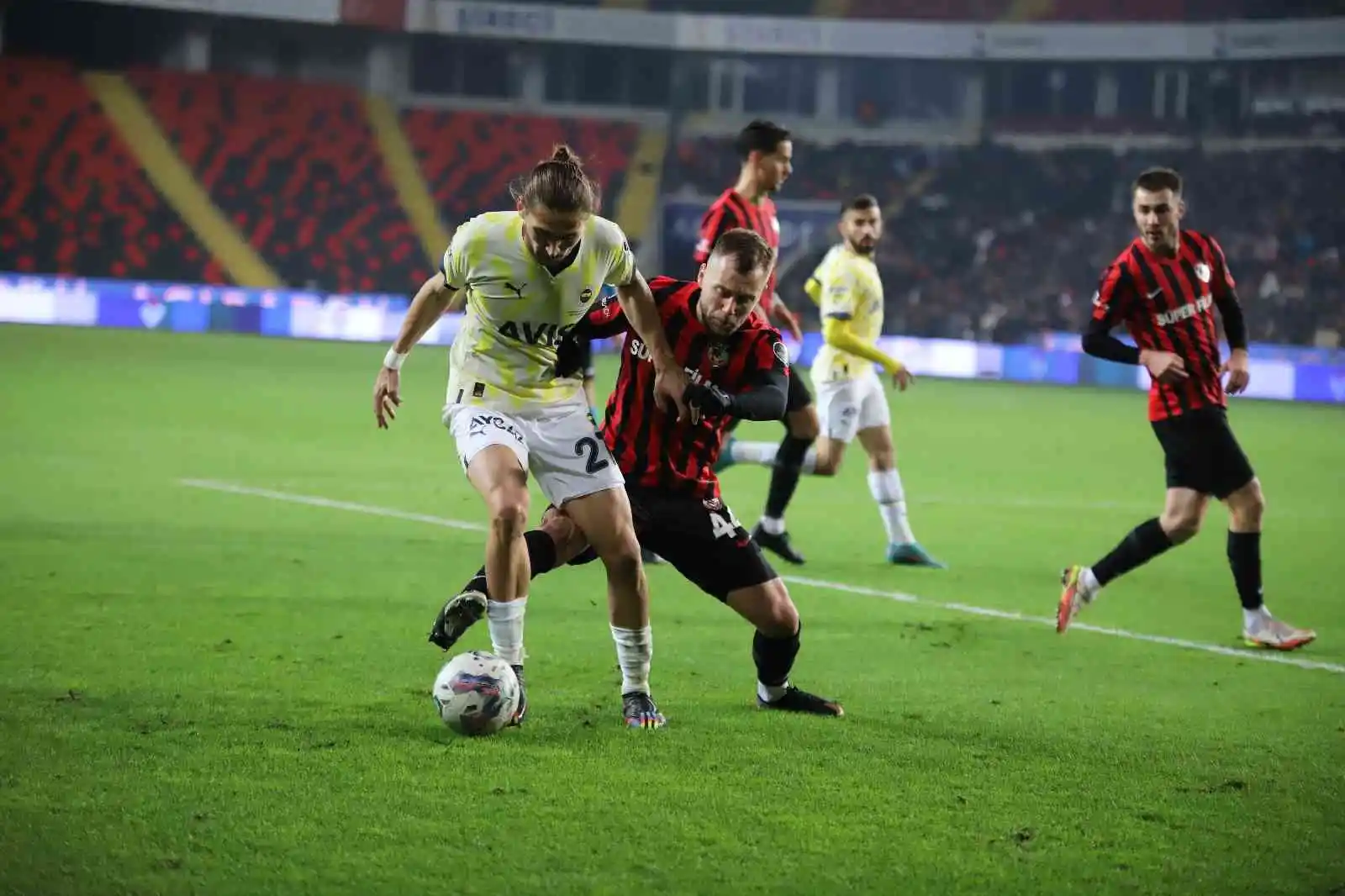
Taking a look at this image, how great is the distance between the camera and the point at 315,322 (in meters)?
34.9

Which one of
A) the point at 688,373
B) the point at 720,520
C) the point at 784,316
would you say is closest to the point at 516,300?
the point at 688,373

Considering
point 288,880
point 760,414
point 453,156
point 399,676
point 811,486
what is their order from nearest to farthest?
point 288,880, point 760,414, point 399,676, point 811,486, point 453,156

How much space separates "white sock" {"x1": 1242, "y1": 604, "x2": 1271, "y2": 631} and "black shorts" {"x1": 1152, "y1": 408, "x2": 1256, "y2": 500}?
0.57 meters

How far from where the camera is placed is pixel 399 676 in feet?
20.8

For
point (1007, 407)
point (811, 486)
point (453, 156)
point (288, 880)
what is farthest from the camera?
point (453, 156)

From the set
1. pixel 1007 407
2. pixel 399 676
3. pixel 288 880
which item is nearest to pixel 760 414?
pixel 399 676

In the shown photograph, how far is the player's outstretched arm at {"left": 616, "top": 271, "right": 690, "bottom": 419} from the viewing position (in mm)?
5648

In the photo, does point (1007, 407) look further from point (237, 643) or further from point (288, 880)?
point (288, 880)

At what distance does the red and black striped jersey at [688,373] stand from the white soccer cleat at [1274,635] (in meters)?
3.24

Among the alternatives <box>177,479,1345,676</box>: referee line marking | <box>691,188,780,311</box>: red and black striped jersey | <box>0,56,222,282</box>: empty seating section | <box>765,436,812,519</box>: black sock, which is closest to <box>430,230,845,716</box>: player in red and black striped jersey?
<box>177,479,1345,676</box>: referee line marking

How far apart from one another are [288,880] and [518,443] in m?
2.16

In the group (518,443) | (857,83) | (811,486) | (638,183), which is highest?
(857,83)

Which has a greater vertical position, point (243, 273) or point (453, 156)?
point (453, 156)

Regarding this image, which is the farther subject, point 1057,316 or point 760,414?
point 1057,316
